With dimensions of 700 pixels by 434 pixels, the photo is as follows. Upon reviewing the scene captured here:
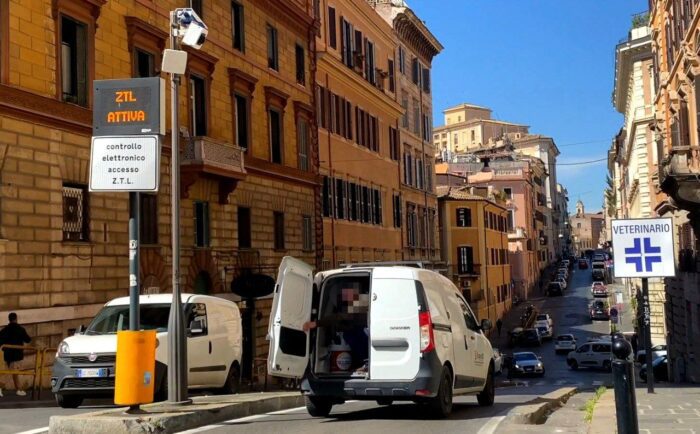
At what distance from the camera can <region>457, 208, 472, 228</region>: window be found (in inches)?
2969

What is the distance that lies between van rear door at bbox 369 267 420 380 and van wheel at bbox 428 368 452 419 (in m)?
0.52

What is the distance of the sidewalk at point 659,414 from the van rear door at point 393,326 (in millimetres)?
2304

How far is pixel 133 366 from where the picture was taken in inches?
412

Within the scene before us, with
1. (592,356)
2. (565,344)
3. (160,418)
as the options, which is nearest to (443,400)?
(160,418)

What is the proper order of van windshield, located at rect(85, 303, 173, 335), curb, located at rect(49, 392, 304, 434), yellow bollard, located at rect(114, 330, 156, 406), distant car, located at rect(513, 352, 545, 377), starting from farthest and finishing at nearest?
distant car, located at rect(513, 352, 545, 377), van windshield, located at rect(85, 303, 173, 335), yellow bollard, located at rect(114, 330, 156, 406), curb, located at rect(49, 392, 304, 434)

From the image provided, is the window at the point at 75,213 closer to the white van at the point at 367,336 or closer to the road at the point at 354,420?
the road at the point at 354,420

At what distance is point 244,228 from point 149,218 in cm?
671

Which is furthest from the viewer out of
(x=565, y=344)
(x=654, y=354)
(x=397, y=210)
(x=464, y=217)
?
(x=464, y=217)

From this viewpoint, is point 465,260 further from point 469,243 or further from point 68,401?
point 68,401

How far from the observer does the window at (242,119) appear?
1267 inches

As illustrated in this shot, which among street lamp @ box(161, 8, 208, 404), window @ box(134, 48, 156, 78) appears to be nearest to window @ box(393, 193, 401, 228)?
window @ box(134, 48, 156, 78)

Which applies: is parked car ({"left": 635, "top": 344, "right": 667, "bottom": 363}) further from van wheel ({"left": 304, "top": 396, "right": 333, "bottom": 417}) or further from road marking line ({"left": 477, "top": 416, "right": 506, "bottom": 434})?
van wheel ({"left": 304, "top": 396, "right": 333, "bottom": 417})

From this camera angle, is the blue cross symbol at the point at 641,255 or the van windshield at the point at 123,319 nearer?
the blue cross symbol at the point at 641,255

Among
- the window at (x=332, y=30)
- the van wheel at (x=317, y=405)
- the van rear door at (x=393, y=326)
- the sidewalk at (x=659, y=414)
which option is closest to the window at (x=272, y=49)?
the window at (x=332, y=30)
